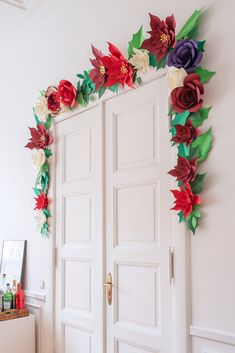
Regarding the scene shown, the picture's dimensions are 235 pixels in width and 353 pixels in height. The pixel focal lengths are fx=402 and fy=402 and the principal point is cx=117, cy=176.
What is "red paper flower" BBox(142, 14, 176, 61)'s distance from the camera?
2.09m

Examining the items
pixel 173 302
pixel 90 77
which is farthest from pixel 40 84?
pixel 173 302

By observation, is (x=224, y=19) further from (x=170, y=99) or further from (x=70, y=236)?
(x=70, y=236)

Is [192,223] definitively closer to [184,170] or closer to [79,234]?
[184,170]

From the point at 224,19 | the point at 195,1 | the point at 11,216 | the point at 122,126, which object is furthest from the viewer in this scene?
the point at 11,216

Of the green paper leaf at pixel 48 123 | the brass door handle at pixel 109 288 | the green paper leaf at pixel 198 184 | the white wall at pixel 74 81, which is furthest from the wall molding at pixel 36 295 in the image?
the green paper leaf at pixel 198 184

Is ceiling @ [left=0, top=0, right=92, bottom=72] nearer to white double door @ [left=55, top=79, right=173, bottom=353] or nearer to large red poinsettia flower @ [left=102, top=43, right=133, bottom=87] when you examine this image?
large red poinsettia flower @ [left=102, top=43, right=133, bottom=87]

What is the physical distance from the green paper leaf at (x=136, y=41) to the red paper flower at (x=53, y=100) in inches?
31.5

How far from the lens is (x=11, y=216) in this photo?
3535 mm

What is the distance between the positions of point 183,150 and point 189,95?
274 millimetres

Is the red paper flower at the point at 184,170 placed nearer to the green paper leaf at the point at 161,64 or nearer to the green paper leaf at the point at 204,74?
the green paper leaf at the point at 204,74

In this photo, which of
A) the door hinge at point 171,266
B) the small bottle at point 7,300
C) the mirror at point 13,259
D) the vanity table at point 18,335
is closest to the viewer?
the door hinge at point 171,266

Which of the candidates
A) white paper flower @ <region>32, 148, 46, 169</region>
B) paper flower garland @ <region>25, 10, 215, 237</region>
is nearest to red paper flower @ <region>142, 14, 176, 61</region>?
paper flower garland @ <region>25, 10, 215, 237</region>

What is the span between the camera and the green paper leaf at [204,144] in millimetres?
1925

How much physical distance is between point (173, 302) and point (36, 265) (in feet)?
4.76
